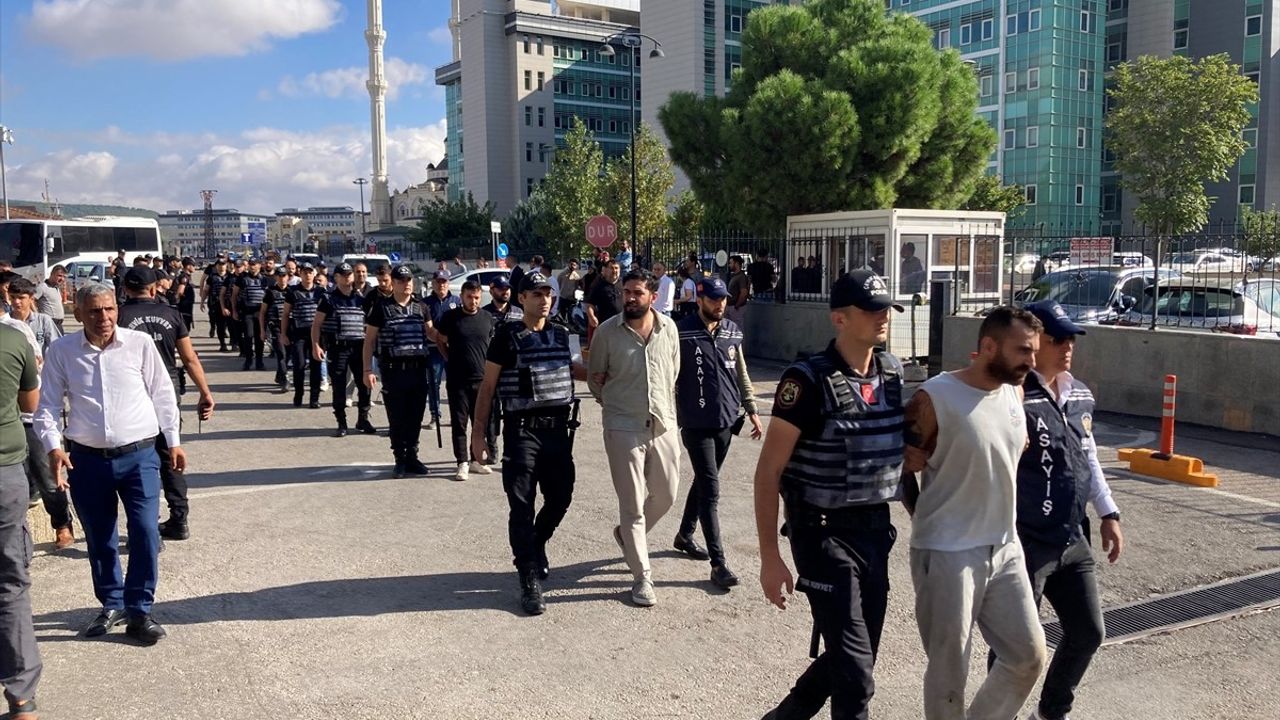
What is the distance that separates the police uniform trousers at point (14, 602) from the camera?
13.4 ft

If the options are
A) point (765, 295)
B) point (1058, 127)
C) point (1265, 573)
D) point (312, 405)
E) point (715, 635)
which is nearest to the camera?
point (715, 635)

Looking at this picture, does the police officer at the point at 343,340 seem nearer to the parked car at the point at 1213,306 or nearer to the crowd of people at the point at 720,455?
the crowd of people at the point at 720,455

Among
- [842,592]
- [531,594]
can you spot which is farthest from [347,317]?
[842,592]

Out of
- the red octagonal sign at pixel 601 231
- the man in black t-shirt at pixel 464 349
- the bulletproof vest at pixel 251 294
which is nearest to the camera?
the man in black t-shirt at pixel 464 349

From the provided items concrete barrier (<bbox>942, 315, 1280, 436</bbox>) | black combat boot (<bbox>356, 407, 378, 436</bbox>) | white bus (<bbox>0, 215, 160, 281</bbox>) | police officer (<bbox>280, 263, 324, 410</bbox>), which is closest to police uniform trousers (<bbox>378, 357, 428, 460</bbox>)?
A: black combat boot (<bbox>356, 407, 378, 436</bbox>)

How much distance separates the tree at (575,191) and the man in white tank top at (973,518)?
35823 millimetres

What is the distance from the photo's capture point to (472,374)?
29.3ft

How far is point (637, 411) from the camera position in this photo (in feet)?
18.8

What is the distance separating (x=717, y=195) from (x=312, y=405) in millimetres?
15844

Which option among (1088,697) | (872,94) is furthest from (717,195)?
(1088,697)

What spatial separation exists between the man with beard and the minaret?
112m

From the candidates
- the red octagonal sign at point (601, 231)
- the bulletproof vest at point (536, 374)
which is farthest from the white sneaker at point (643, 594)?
the red octagonal sign at point (601, 231)

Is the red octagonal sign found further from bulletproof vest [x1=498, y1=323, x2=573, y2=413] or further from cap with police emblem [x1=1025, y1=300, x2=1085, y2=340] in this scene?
cap with police emblem [x1=1025, y1=300, x2=1085, y2=340]

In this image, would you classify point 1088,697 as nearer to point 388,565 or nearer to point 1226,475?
point 388,565
